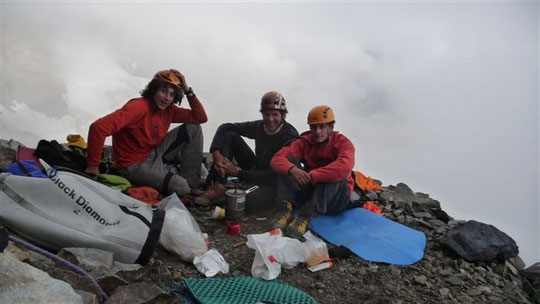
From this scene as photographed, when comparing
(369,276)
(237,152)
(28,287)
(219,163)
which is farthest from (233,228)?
(28,287)

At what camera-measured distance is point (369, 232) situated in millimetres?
4707

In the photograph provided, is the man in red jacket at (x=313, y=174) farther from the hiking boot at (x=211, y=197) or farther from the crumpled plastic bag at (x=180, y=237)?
the crumpled plastic bag at (x=180, y=237)

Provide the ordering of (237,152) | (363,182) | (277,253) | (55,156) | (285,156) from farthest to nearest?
(363,182), (237,152), (285,156), (55,156), (277,253)

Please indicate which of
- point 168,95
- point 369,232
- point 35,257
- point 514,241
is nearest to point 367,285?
→ point 369,232

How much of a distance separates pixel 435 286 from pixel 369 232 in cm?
111

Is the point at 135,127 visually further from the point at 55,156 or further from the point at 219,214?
the point at 219,214

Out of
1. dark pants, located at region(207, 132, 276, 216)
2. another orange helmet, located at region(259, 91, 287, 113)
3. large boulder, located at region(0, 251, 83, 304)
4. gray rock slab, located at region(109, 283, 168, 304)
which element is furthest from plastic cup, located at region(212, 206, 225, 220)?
large boulder, located at region(0, 251, 83, 304)

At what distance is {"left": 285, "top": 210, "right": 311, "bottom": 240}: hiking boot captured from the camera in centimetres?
441

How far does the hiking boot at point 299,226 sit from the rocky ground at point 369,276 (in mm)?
408

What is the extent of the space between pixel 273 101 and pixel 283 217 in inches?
72.4

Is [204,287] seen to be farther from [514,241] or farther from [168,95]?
[514,241]

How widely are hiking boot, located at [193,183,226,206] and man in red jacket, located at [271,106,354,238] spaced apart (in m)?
1.05

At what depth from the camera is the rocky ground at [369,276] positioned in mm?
2748

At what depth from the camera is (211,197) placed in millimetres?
5340
